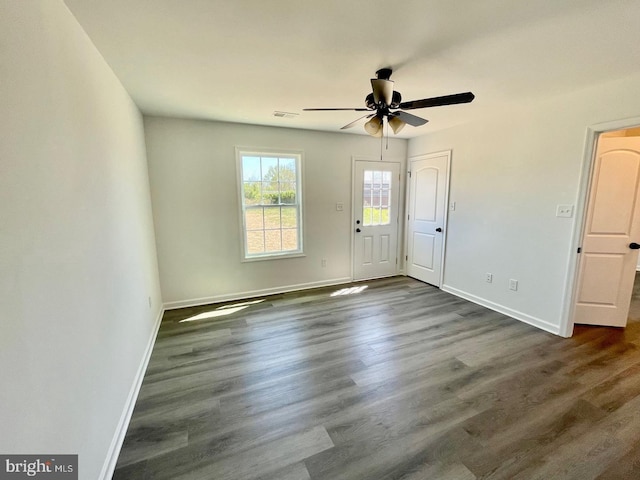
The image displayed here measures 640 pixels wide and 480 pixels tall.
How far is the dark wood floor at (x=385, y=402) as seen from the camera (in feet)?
4.99

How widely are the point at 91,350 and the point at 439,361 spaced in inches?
99.0

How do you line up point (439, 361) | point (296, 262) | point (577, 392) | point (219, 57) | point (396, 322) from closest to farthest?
1. point (219, 57)
2. point (577, 392)
3. point (439, 361)
4. point (396, 322)
5. point (296, 262)

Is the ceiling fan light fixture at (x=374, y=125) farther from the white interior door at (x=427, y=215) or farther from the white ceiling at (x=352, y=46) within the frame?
the white interior door at (x=427, y=215)

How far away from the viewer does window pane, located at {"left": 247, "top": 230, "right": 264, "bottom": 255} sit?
12.9ft

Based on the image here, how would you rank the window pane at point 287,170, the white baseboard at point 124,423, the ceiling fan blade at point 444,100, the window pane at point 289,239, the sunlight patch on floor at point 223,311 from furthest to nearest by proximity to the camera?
the window pane at point 289,239 → the window pane at point 287,170 → the sunlight patch on floor at point 223,311 → the ceiling fan blade at point 444,100 → the white baseboard at point 124,423

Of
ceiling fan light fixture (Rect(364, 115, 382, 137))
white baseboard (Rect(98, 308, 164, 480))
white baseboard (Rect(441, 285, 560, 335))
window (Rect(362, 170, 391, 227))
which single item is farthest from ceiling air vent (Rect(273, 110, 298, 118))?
white baseboard (Rect(441, 285, 560, 335))

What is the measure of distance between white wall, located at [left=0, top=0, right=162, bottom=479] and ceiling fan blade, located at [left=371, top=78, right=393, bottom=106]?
174 cm

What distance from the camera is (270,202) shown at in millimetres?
3959

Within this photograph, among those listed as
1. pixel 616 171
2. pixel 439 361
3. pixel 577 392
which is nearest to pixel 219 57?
pixel 439 361

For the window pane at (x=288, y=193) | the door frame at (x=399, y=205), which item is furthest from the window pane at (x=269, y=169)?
the door frame at (x=399, y=205)

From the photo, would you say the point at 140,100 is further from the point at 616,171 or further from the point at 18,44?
the point at 616,171

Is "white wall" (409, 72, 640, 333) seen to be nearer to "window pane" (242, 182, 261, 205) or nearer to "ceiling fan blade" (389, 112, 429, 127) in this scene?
"ceiling fan blade" (389, 112, 429, 127)

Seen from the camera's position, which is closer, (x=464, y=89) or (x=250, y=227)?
(x=464, y=89)

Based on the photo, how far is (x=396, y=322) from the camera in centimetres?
320
